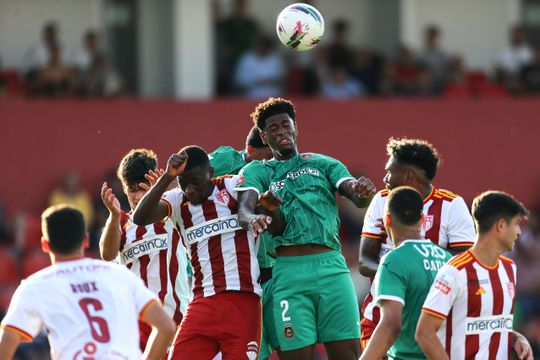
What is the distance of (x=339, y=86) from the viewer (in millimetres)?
21234

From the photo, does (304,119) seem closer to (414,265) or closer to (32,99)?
(32,99)

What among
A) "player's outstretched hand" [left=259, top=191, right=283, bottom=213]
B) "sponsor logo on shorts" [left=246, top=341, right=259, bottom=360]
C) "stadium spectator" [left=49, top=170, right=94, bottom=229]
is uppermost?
"player's outstretched hand" [left=259, top=191, right=283, bottom=213]

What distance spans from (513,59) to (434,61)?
1.48 meters

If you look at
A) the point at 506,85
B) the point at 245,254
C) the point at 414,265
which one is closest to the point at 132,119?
the point at 506,85

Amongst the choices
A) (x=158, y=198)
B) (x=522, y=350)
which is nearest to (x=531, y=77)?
(x=158, y=198)

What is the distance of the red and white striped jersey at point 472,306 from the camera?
27.5 ft

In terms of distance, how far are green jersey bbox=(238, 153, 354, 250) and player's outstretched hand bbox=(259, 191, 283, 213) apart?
0.93ft

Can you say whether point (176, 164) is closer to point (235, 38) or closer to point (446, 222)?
point (446, 222)

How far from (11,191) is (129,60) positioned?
3794 millimetres

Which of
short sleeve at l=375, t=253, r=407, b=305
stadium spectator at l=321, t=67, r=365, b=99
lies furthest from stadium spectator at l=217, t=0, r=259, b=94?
short sleeve at l=375, t=253, r=407, b=305

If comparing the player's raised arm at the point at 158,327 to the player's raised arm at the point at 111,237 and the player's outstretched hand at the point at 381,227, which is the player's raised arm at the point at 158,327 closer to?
the player's raised arm at the point at 111,237

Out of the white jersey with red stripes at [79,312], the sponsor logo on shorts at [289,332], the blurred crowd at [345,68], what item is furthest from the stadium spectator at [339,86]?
the white jersey with red stripes at [79,312]

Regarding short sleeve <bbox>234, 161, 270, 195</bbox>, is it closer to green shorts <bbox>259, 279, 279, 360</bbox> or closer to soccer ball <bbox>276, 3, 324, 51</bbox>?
green shorts <bbox>259, 279, 279, 360</bbox>

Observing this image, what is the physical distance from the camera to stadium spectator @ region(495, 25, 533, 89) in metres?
22.3
